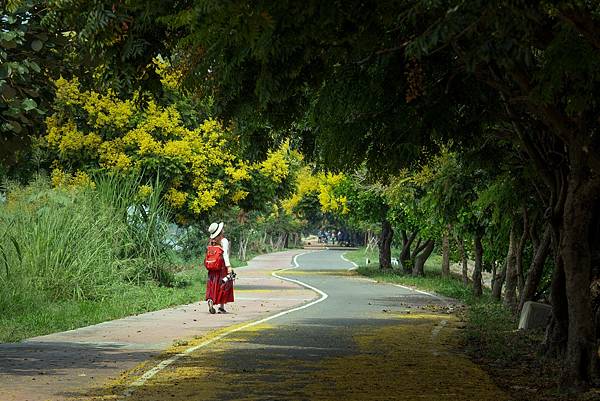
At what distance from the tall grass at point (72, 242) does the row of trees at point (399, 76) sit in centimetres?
706

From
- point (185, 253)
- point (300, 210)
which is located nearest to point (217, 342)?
point (185, 253)

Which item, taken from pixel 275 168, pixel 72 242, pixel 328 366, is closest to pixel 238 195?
pixel 275 168

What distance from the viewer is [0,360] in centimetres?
1381

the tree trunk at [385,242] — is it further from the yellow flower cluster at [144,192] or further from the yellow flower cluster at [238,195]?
the yellow flower cluster at [144,192]

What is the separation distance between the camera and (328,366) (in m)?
14.0

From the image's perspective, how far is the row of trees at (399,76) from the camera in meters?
7.41

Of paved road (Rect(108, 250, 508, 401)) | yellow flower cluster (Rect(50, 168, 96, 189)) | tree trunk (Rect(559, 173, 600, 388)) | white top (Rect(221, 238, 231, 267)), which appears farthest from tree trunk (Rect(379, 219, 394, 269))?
tree trunk (Rect(559, 173, 600, 388))

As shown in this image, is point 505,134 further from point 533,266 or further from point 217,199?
point 217,199

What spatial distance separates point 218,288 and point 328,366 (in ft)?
34.4

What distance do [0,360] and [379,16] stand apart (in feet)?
25.4

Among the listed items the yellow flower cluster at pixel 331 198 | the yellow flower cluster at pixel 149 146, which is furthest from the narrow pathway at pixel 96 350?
the yellow flower cluster at pixel 331 198

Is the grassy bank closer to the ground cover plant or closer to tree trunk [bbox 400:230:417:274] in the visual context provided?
the ground cover plant

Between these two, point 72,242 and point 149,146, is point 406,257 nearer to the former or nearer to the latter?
point 149,146

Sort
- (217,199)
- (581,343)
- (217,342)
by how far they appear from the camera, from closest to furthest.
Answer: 1. (581,343)
2. (217,342)
3. (217,199)
